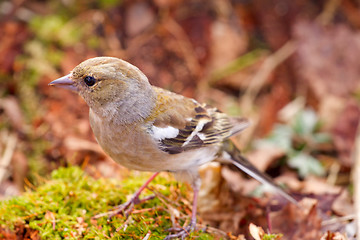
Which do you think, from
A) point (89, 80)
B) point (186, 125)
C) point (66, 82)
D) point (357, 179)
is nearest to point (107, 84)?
point (89, 80)

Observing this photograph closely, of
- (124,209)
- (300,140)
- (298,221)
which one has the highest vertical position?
(300,140)

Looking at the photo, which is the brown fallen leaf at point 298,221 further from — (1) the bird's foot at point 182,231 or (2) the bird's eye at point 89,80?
(2) the bird's eye at point 89,80

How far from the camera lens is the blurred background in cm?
518

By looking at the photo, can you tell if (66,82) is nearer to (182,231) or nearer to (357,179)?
(182,231)

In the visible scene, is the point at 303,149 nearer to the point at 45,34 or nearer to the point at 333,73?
the point at 333,73

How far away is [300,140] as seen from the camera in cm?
547

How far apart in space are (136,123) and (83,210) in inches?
35.2

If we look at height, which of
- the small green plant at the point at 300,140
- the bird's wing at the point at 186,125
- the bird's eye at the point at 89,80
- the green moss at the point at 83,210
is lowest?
the green moss at the point at 83,210

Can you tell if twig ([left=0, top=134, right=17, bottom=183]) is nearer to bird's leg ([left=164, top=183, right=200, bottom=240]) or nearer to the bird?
the bird

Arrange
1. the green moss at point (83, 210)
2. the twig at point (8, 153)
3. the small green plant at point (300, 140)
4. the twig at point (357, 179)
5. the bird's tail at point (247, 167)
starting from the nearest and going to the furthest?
the green moss at point (83, 210) < the twig at point (357, 179) < the bird's tail at point (247, 167) < the twig at point (8, 153) < the small green plant at point (300, 140)

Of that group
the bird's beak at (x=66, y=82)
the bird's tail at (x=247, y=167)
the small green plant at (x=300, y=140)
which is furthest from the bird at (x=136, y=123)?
the small green plant at (x=300, y=140)

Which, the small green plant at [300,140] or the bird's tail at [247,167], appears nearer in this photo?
the bird's tail at [247,167]

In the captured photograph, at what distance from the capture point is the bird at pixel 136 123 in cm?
323

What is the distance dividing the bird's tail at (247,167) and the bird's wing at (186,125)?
21 cm
